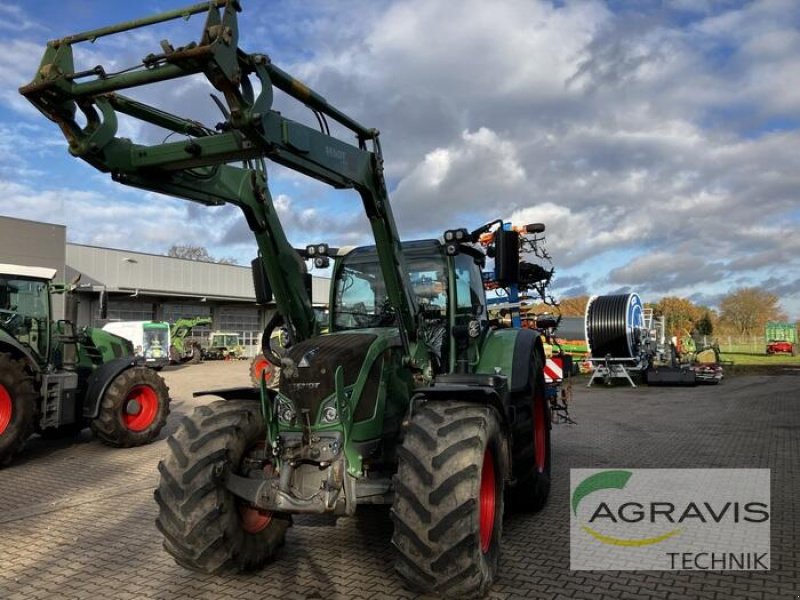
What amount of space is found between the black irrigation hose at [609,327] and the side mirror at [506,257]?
15.2m

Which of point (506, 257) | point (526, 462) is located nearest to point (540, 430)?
point (526, 462)

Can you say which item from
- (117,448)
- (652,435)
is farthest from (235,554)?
(652,435)

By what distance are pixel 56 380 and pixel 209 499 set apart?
5992 mm

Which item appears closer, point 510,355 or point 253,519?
point 253,519

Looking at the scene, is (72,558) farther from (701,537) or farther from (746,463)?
(746,463)

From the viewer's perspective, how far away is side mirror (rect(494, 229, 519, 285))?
507 cm

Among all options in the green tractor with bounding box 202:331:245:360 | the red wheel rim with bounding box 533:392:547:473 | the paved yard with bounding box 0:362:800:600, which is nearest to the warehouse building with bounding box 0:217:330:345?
the green tractor with bounding box 202:331:245:360

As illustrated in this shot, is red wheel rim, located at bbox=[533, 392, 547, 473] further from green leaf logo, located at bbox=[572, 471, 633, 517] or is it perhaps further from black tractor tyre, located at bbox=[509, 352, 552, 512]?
green leaf logo, located at bbox=[572, 471, 633, 517]

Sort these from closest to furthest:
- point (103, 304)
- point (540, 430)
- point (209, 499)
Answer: point (209, 499)
point (540, 430)
point (103, 304)

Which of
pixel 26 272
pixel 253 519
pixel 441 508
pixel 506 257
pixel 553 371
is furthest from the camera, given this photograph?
pixel 26 272

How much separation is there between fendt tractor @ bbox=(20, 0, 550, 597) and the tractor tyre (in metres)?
4.75

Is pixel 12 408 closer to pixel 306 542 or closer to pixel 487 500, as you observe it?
pixel 306 542

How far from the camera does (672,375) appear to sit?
19.5m

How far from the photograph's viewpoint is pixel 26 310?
358 inches
